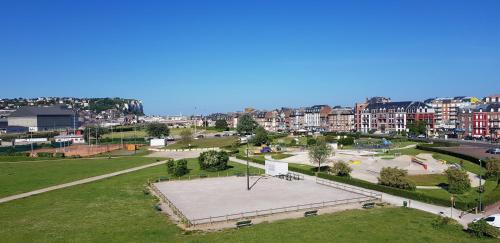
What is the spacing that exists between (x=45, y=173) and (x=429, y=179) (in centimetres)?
5535

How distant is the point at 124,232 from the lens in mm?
30812

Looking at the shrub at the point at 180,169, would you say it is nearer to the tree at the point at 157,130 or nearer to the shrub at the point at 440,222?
the shrub at the point at 440,222

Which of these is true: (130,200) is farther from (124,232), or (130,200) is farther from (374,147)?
(374,147)

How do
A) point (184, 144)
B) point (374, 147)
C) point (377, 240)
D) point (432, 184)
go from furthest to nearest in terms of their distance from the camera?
1. point (184, 144)
2. point (374, 147)
3. point (432, 184)
4. point (377, 240)

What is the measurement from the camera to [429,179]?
52562 mm

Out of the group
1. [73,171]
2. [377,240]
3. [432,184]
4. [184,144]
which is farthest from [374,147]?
[377,240]

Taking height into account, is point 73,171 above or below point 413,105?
below

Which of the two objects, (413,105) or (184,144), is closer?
(184,144)

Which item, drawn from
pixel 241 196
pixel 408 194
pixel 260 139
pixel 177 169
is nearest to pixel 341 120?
pixel 260 139

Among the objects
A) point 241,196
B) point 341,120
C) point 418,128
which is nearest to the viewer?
point 241,196

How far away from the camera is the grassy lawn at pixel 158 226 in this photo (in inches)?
1131

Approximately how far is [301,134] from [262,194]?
334ft

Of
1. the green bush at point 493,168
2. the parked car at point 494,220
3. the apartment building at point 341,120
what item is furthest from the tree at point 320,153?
the apartment building at point 341,120

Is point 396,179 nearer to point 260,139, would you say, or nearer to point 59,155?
point 260,139
